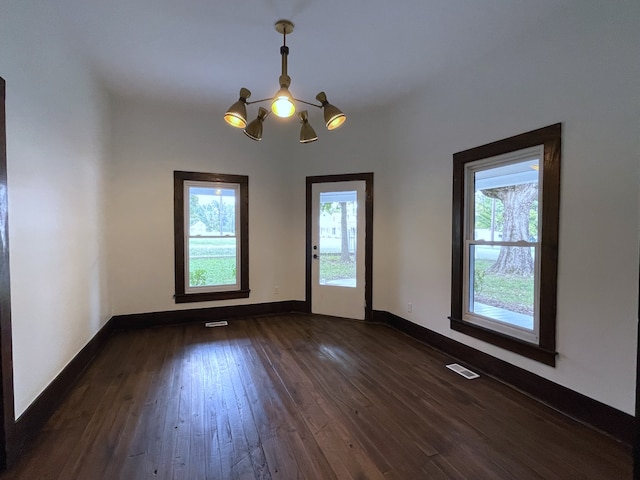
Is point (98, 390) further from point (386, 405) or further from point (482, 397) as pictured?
point (482, 397)

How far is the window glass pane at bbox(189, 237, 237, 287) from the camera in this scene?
4348mm

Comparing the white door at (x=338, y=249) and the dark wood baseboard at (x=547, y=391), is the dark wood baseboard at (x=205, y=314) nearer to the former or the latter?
the white door at (x=338, y=249)

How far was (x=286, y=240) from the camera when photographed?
15.8 ft

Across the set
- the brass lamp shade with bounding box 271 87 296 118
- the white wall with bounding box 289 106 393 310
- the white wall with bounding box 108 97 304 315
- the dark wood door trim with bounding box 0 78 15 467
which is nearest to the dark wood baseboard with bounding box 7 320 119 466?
the dark wood door trim with bounding box 0 78 15 467

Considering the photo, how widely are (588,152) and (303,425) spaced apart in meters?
2.63

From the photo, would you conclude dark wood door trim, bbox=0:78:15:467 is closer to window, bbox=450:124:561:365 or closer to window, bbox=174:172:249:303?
window, bbox=174:172:249:303

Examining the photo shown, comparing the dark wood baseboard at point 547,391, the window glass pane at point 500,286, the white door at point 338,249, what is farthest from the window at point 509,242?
the white door at point 338,249

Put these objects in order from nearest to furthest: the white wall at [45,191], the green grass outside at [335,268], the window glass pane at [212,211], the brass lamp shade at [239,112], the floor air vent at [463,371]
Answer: the white wall at [45,191] → the brass lamp shade at [239,112] → the floor air vent at [463,371] → the window glass pane at [212,211] → the green grass outside at [335,268]

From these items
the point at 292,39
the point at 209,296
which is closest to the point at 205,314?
the point at 209,296

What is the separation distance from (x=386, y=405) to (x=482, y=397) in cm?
78

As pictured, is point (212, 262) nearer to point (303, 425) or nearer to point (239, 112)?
point (239, 112)

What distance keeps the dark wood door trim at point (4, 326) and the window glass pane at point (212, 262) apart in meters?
2.61

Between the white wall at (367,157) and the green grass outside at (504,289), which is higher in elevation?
the white wall at (367,157)

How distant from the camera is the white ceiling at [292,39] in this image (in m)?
2.25
